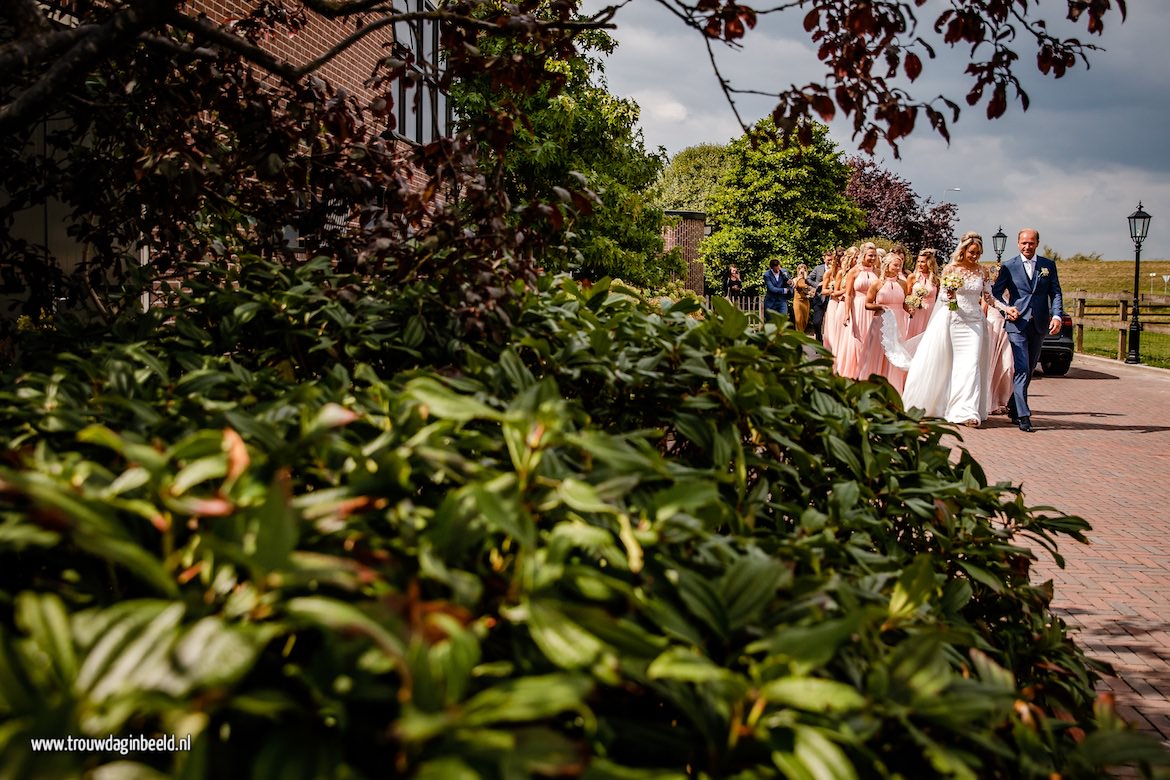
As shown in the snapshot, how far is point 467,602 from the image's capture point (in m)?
1.02

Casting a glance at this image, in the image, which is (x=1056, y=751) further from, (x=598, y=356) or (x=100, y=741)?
(x=100, y=741)

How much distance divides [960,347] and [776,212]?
94.2 ft

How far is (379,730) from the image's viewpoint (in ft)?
3.09

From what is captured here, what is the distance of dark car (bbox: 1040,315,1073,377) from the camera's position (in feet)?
56.3

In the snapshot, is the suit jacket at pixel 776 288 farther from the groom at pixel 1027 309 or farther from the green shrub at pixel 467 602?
the green shrub at pixel 467 602

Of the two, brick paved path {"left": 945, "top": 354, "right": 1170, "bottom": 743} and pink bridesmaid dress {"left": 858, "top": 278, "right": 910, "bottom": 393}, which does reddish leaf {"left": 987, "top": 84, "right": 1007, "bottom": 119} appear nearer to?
brick paved path {"left": 945, "top": 354, "right": 1170, "bottom": 743}

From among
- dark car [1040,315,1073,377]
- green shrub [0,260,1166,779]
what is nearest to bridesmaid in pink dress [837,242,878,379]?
dark car [1040,315,1073,377]

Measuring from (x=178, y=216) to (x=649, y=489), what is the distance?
2.60 meters

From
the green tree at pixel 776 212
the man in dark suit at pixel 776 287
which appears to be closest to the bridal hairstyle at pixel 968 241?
the man in dark suit at pixel 776 287

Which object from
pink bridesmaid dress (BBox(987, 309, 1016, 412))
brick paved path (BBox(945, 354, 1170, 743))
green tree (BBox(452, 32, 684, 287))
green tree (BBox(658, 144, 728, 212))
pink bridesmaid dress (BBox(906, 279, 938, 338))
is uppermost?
green tree (BBox(658, 144, 728, 212))

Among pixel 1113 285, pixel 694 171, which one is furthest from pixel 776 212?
pixel 694 171

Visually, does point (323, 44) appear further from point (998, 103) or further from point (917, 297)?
point (917, 297)

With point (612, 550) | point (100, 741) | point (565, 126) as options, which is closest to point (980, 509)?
point (612, 550)

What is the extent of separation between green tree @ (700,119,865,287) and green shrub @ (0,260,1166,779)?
124 feet
